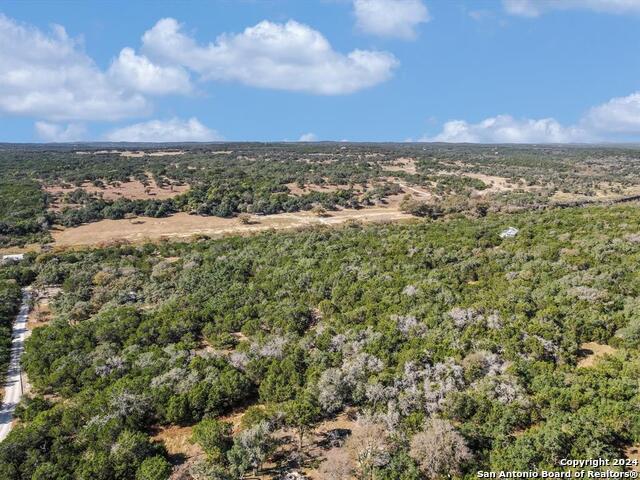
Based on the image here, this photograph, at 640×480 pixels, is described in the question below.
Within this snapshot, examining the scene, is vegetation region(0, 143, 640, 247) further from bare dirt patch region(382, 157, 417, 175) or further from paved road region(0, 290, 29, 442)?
paved road region(0, 290, 29, 442)

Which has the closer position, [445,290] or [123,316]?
[445,290]

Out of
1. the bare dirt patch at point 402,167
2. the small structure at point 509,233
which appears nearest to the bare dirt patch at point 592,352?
the small structure at point 509,233

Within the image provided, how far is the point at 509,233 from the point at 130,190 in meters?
80.2

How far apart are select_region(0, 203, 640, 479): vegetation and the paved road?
44.0 inches

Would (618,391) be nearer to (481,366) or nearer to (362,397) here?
(481,366)

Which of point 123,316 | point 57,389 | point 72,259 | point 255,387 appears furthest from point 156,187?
point 255,387

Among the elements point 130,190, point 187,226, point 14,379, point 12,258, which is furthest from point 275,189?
point 14,379

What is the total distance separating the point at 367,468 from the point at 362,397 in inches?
184

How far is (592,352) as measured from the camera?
72.7 feet

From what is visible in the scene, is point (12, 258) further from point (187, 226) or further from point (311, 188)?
point (311, 188)

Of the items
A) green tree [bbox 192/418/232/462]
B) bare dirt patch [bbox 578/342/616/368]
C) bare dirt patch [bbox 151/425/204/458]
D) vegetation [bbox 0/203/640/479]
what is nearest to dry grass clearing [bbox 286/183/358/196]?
vegetation [bbox 0/203/640/479]

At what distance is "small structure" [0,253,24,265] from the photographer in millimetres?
51088

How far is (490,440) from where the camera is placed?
56.7ft

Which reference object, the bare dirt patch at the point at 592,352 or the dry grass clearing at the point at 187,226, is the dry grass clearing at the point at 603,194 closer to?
the dry grass clearing at the point at 187,226
